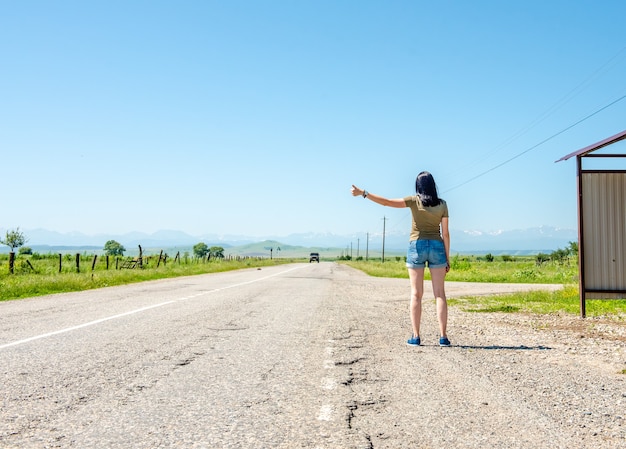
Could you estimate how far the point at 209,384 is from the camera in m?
5.05

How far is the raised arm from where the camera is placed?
744cm

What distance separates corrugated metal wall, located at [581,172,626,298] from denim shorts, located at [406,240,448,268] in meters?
5.60

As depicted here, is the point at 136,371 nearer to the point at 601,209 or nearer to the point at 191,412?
the point at 191,412

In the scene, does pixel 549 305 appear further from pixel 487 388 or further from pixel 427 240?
pixel 487 388

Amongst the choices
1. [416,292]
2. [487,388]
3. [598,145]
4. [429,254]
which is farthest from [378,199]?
[598,145]

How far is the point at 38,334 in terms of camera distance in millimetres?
8148

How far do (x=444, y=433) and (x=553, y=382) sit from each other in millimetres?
2243

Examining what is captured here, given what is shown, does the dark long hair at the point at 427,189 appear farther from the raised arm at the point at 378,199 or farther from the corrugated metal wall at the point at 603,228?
the corrugated metal wall at the point at 603,228

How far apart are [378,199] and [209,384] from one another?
3.55 m

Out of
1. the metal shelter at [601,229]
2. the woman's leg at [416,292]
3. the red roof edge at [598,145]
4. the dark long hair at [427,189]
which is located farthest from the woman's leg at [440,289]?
the metal shelter at [601,229]

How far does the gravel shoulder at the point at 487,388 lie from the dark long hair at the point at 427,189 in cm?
193

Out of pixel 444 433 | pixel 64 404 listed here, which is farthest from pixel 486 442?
pixel 64 404

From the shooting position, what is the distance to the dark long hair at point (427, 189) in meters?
7.21

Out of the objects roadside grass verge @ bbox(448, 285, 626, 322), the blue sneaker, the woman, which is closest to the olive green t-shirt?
the woman
